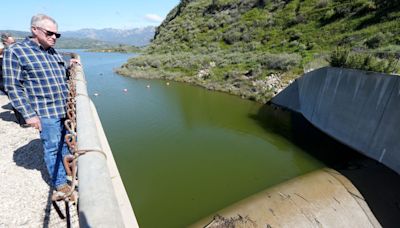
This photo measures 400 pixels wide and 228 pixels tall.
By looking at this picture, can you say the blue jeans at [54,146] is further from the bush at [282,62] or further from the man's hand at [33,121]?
the bush at [282,62]

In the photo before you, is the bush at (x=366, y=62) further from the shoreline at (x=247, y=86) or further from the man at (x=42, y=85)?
the man at (x=42, y=85)

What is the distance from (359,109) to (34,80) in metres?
9.76

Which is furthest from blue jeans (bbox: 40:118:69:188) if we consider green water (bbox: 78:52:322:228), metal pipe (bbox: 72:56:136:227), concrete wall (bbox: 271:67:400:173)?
concrete wall (bbox: 271:67:400:173)

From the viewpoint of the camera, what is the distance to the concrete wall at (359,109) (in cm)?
719

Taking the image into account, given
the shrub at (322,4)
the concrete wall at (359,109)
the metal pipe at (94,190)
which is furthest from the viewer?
the shrub at (322,4)

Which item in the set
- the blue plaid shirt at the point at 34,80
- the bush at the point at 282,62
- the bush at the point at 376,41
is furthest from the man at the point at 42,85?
the bush at the point at 376,41

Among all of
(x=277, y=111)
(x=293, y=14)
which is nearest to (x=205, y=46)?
(x=293, y=14)

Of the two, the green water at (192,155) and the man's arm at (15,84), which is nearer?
the man's arm at (15,84)

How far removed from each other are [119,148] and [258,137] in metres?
6.45

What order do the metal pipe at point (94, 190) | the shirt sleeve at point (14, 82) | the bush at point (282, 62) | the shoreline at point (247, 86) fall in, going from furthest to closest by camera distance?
the bush at point (282, 62) < the shoreline at point (247, 86) < the shirt sleeve at point (14, 82) < the metal pipe at point (94, 190)

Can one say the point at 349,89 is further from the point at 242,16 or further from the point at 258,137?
the point at 242,16

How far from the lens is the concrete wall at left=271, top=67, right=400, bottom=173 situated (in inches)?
283

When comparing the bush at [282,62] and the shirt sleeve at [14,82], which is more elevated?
the bush at [282,62]


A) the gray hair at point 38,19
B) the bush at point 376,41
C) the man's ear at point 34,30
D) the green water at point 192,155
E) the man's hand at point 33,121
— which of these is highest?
the bush at point 376,41
